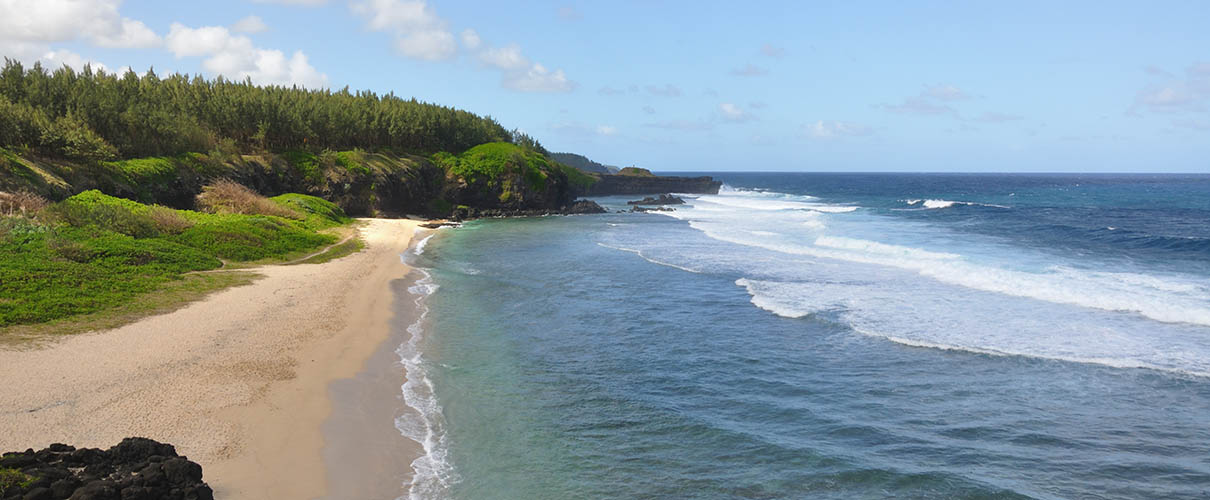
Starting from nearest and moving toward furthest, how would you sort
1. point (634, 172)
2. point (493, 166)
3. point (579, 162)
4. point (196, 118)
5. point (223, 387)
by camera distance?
point (223, 387) → point (196, 118) → point (493, 166) → point (634, 172) → point (579, 162)

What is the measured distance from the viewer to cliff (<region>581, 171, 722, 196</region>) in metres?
110

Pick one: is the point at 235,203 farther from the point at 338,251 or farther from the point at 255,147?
the point at 255,147

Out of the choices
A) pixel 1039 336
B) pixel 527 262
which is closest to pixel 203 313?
pixel 527 262

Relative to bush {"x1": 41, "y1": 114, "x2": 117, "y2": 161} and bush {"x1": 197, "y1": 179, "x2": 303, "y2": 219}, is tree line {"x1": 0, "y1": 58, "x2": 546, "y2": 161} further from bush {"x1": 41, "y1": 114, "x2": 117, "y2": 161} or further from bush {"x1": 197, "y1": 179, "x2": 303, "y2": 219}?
bush {"x1": 197, "y1": 179, "x2": 303, "y2": 219}

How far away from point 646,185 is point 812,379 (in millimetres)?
98538

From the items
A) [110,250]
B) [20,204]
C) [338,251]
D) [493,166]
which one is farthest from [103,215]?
[493,166]

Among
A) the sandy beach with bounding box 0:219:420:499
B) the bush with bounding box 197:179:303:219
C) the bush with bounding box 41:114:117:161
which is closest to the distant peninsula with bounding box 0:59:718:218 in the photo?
the bush with bounding box 41:114:117:161

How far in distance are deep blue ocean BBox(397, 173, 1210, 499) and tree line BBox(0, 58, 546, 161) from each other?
62.5 ft

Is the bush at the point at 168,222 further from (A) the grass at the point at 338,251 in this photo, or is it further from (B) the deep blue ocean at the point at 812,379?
(B) the deep blue ocean at the point at 812,379

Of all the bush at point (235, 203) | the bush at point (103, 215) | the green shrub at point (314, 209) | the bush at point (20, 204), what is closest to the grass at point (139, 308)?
the bush at point (103, 215)

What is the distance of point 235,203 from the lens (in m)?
35.4

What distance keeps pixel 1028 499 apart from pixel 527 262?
23746 mm

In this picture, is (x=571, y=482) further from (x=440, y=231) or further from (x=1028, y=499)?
(x=440, y=231)

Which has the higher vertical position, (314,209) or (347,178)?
(347,178)
